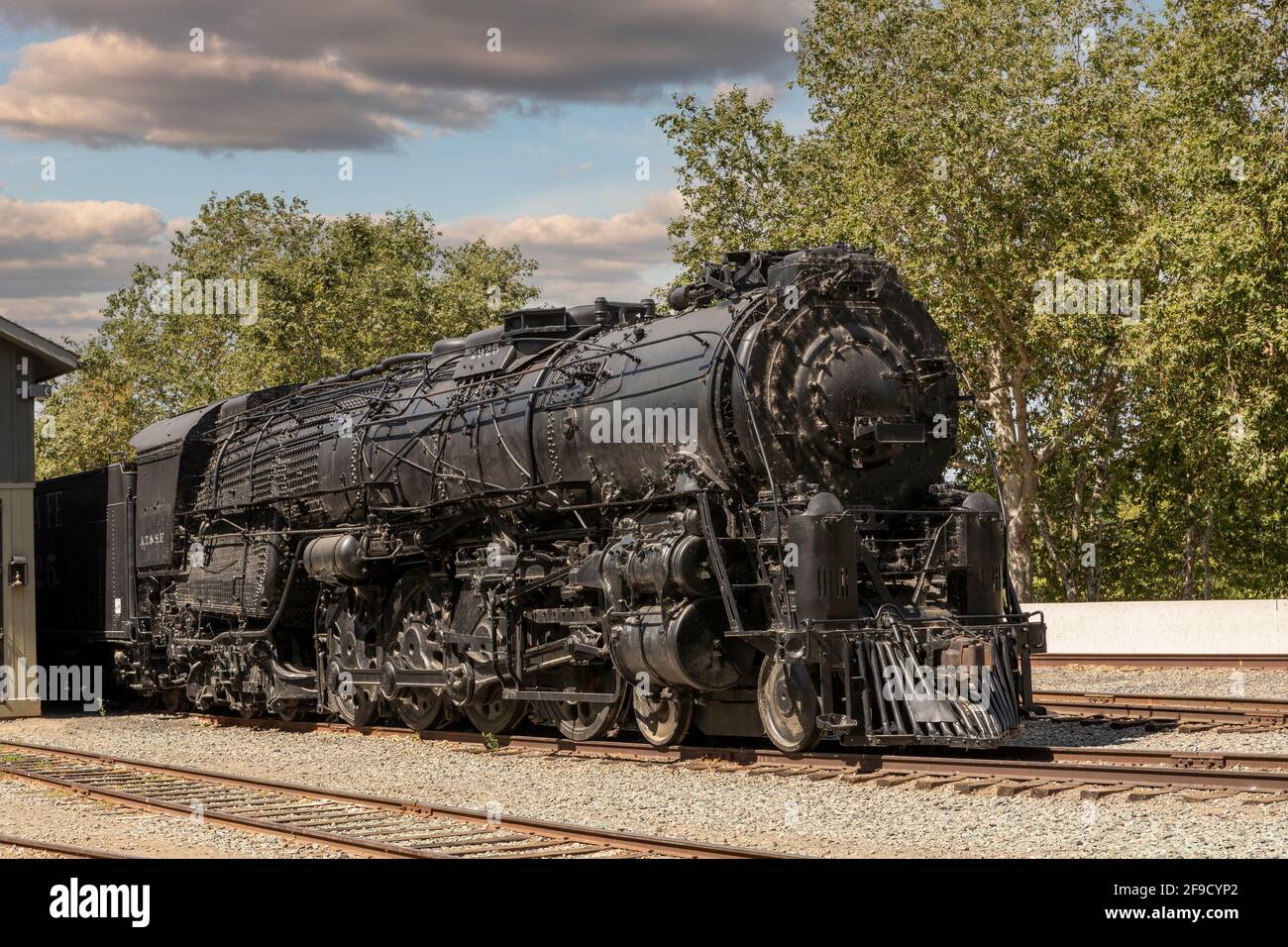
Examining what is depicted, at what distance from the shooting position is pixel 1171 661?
21.5 metres

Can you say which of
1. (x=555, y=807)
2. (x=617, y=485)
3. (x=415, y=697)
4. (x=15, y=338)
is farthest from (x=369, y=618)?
(x=15, y=338)

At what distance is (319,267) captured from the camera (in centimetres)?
4325

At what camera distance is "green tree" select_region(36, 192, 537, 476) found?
1615 inches

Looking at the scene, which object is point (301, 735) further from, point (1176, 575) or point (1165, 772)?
point (1176, 575)

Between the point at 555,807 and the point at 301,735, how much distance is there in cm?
784

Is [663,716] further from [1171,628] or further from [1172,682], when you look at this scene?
[1171,628]

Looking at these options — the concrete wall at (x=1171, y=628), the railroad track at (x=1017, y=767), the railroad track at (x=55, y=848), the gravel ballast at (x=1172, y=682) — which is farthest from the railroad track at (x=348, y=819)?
the concrete wall at (x=1171, y=628)
